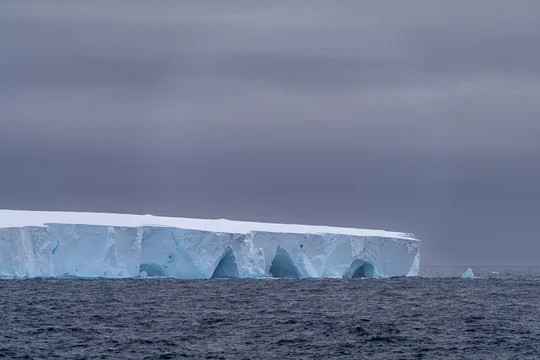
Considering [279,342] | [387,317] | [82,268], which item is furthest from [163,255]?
[279,342]

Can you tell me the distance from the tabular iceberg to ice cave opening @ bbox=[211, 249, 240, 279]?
0.20 feet

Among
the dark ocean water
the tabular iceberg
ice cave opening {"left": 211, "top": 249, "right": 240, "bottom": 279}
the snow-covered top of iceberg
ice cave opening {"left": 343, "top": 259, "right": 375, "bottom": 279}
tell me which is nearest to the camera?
the dark ocean water

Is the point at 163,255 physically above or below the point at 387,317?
above

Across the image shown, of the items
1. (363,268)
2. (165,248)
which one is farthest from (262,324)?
(363,268)

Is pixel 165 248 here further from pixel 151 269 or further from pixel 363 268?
pixel 363 268

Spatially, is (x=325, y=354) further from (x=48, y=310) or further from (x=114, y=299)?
(x=114, y=299)

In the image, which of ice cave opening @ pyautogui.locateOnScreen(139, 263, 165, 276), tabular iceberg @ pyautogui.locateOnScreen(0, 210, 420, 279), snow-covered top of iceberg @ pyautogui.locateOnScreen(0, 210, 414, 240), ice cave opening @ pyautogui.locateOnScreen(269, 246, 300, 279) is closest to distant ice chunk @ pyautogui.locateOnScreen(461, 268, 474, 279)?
tabular iceberg @ pyautogui.locateOnScreen(0, 210, 420, 279)

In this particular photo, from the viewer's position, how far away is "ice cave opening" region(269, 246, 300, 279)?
122ft

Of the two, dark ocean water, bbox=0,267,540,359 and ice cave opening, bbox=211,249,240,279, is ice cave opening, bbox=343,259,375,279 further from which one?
ice cave opening, bbox=211,249,240,279

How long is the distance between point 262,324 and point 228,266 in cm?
1474

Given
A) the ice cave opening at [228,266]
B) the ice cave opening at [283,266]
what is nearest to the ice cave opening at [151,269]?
the ice cave opening at [228,266]

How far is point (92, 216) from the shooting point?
37219 mm

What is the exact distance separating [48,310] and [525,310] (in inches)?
586

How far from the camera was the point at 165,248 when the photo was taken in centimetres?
3403
